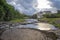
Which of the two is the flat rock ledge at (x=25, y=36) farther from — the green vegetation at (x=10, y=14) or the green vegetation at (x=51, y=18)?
the green vegetation at (x=10, y=14)

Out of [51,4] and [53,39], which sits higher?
[51,4]

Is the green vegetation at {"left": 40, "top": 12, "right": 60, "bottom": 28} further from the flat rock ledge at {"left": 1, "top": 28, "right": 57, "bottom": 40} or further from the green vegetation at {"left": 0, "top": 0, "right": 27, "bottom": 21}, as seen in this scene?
the flat rock ledge at {"left": 1, "top": 28, "right": 57, "bottom": 40}

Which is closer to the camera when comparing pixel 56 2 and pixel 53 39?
pixel 53 39

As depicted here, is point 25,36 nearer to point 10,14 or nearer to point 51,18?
point 51,18

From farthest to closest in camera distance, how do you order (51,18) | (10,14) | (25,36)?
1. (10,14)
2. (51,18)
3. (25,36)

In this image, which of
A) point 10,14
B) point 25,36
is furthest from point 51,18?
point 25,36

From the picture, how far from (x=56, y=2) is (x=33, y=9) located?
2.69 feet

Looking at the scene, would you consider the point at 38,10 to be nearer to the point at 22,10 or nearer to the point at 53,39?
the point at 22,10

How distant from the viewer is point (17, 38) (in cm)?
204

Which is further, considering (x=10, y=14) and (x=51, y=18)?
(x=10, y=14)

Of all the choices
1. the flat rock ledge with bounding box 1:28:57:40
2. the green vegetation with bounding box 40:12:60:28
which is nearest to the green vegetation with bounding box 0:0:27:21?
the green vegetation with bounding box 40:12:60:28

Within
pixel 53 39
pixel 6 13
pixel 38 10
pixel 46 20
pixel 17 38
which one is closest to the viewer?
pixel 17 38

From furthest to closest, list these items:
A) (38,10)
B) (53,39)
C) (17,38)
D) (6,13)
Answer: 1. (6,13)
2. (38,10)
3. (53,39)
4. (17,38)

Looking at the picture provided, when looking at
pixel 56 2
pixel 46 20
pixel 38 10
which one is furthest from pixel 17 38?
pixel 56 2
